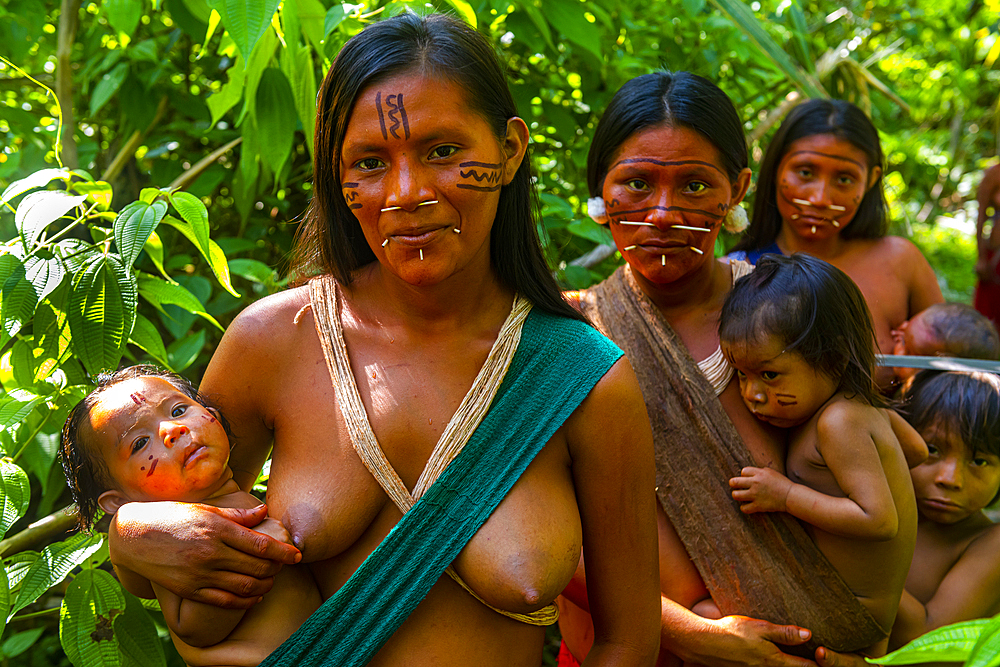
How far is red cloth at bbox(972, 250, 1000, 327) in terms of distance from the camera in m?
4.78

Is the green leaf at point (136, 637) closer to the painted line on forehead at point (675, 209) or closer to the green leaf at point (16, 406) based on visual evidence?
the green leaf at point (16, 406)

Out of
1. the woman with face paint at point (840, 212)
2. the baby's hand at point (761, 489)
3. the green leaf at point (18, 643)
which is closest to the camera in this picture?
the baby's hand at point (761, 489)

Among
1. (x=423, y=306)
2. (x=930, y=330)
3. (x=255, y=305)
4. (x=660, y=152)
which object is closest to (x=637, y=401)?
(x=423, y=306)

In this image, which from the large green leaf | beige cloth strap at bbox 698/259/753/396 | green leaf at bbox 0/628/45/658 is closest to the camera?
beige cloth strap at bbox 698/259/753/396

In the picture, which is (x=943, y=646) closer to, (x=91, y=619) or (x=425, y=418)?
(x=425, y=418)

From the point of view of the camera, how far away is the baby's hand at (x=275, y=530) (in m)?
1.42

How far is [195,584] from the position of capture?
4.50ft

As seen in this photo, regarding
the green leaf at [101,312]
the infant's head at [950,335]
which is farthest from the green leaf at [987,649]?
the infant's head at [950,335]

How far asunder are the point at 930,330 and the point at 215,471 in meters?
2.00

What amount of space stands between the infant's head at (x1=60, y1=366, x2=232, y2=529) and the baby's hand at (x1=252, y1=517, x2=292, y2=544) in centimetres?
13

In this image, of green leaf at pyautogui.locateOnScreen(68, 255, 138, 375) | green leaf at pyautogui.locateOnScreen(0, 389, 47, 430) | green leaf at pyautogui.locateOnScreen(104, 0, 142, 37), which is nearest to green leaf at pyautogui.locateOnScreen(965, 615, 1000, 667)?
green leaf at pyautogui.locateOnScreen(68, 255, 138, 375)

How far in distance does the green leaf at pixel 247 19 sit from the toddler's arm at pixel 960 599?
1949 mm

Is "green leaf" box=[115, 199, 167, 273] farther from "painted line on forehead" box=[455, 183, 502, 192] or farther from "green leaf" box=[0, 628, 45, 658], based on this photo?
"green leaf" box=[0, 628, 45, 658]

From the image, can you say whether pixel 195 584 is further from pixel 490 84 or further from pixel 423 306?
pixel 490 84
